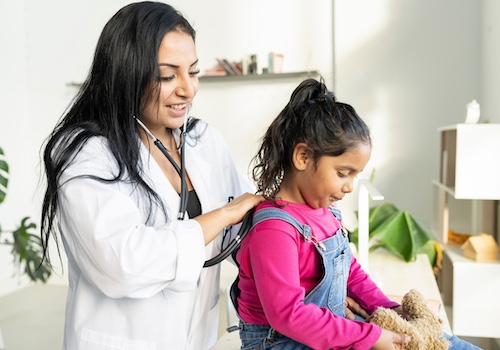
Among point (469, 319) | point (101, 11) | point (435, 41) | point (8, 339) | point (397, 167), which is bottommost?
point (8, 339)

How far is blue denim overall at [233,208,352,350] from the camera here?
1.18 meters

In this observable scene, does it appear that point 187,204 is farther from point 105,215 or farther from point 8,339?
point 8,339

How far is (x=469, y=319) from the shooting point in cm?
263

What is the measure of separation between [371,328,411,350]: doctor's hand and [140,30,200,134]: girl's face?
2.18 ft

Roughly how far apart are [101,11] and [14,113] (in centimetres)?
109

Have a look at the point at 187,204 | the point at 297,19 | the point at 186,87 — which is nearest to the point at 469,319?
the point at 187,204

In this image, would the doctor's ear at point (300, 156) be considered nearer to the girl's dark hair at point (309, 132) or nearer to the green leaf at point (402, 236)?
the girl's dark hair at point (309, 132)

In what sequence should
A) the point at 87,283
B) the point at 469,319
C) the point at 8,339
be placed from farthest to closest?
the point at 8,339, the point at 469,319, the point at 87,283

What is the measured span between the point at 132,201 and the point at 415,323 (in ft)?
2.15

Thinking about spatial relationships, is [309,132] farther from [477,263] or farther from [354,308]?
[477,263]

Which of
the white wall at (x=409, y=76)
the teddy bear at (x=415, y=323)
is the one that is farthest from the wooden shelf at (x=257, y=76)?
the teddy bear at (x=415, y=323)

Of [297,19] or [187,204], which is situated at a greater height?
[297,19]

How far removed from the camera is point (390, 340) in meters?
1.10

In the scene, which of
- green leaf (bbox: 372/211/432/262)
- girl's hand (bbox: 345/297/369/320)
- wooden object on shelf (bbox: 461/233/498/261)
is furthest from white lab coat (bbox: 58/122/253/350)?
wooden object on shelf (bbox: 461/233/498/261)
